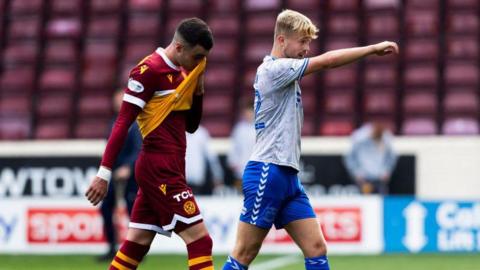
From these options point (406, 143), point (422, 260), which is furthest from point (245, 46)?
point (422, 260)

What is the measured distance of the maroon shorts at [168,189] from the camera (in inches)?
249

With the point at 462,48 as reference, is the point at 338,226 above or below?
below

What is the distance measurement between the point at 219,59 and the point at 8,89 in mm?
3256

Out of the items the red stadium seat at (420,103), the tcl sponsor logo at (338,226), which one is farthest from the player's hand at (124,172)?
the red stadium seat at (420,103)

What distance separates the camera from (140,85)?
622cm

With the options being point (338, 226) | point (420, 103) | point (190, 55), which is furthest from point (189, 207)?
point (420, 103)

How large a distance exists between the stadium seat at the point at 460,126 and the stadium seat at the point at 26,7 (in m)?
6.90

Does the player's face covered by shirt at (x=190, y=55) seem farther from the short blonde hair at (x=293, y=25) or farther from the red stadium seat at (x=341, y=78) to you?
the red stadium seat at (x=341, y=78)

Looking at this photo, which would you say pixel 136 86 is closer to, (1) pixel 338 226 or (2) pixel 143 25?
(1) pixel 338 226

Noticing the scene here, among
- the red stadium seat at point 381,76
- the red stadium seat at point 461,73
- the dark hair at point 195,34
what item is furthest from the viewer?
the red stadium seat at point 381,76

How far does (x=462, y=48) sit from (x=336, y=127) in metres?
2.36

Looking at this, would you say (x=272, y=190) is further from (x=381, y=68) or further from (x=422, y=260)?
(x=381, y=68)

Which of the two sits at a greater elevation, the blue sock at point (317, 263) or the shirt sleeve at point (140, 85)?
the shirt sleeve at point (140, 85)

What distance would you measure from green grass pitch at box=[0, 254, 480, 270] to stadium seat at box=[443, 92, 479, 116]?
Answer: 3341mm
